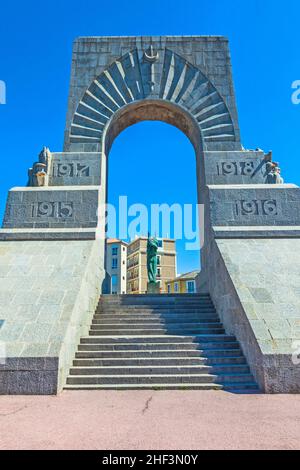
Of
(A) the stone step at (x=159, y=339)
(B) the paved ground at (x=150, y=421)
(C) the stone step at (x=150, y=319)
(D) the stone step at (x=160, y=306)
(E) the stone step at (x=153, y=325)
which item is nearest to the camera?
(B) the paved ground at (x=150, y=421)

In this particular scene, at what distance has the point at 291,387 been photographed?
5.32 meters

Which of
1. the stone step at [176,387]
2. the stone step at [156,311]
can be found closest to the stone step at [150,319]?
the stone step at [156,311]

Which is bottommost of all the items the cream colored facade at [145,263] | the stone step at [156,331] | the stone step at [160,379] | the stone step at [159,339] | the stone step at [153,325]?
the stone step at [160,379]

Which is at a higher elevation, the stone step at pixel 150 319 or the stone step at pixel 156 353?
the stone step at pixel 150 319

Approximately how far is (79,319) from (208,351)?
2.84 metres

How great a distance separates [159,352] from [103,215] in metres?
5.70

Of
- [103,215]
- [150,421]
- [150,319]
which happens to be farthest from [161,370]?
[103,215]

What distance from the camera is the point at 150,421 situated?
151 inches

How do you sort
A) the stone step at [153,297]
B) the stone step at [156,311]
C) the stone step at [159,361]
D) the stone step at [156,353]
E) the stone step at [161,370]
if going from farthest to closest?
the stone step at [153,297] → the stone step at [156,311] → the stone step at [156,353] → the stone step at [159,361] → the stone step at [161,370]

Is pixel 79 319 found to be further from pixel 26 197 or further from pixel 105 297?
pixel 26 197

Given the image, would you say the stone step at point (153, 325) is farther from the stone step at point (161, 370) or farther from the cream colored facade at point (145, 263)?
the cream colored facade at point (145, 263)

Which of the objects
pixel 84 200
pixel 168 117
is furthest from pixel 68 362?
pixel 168 117

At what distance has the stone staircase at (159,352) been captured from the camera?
5.74 metres

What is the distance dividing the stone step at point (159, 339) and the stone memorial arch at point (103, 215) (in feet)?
0.99
